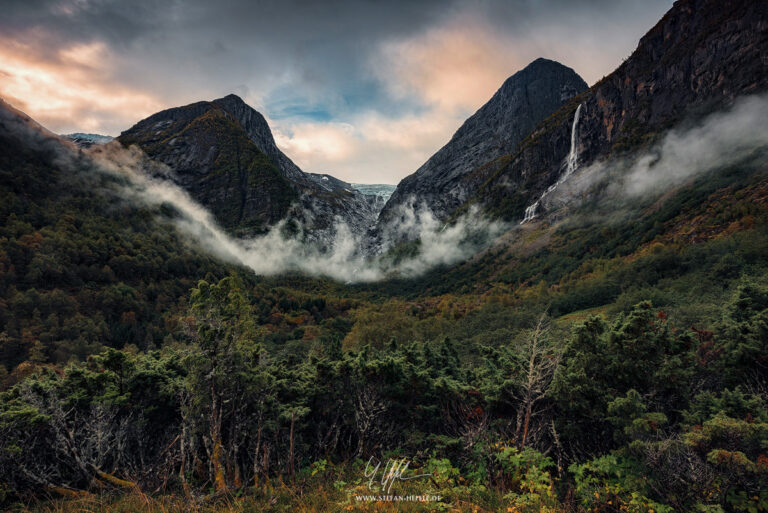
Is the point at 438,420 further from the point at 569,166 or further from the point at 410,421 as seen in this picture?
the point at 569,166

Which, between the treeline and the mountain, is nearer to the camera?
the treeline

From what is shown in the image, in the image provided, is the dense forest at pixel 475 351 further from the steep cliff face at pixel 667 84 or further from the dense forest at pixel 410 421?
the steep cliff face at pixel 667 84

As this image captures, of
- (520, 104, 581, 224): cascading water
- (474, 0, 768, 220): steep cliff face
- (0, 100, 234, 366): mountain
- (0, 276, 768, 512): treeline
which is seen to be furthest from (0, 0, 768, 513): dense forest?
(520, 104, 581, 224): cascading water

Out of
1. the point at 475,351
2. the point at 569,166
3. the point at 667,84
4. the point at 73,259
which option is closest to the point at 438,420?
the point at 475,351
